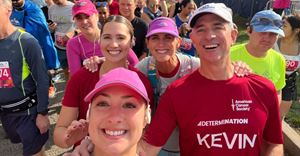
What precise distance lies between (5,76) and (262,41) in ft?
8.43

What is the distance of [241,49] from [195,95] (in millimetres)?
1464

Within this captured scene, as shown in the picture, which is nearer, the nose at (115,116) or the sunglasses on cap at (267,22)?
the nose at (115,116)

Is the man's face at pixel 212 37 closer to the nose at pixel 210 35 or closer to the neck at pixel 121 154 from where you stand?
the nose at pixel 210 35

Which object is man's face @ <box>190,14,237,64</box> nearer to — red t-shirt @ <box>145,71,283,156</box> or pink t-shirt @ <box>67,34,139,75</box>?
red t-shirt @ <box>145,71,283,156</box>

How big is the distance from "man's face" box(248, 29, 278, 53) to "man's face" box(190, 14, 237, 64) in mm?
1151

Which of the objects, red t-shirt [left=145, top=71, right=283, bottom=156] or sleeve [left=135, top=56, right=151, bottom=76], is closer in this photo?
red t-shirt [left=145, top=71, right=283, bottom=156]

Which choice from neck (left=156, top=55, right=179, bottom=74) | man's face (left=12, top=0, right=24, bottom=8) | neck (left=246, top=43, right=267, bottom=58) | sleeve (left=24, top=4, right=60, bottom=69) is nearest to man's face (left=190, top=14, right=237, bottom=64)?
neck (left=156, top=55, right=179, bottom=74)

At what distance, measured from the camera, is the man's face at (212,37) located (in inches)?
87.0

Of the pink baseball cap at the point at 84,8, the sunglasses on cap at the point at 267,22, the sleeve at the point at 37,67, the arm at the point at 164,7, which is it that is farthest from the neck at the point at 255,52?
the arm at the point at 164,7

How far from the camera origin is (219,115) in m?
2.16

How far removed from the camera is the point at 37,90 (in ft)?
10.6

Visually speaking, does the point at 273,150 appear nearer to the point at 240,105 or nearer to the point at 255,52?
the point at 240,105

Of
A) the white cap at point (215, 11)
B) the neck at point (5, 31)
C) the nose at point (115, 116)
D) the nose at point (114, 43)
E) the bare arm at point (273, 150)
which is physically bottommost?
the bare arm at point (273, 150)

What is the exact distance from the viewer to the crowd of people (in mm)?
1703
